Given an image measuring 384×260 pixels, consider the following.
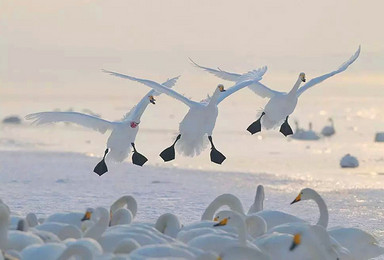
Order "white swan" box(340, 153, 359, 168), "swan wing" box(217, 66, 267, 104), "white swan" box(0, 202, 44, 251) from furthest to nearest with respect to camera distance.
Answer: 1. "white swan" box(340, 153, 359, 168)
2. "swan wing" box(217, 66, 267, 104)
3. "white swan" box(0, 202, 44, 251)

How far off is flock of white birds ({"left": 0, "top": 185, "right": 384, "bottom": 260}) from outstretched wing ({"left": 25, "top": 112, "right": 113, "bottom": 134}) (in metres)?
2.62

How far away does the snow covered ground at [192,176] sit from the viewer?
12.2 meters

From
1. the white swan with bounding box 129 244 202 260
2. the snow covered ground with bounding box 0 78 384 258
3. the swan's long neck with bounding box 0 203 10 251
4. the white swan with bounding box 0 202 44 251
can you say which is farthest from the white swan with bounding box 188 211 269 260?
the snow covered ground with bounding box 0 78 384 258

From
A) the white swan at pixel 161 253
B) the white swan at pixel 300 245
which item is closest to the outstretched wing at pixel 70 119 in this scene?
the white swan at pixel 300 245

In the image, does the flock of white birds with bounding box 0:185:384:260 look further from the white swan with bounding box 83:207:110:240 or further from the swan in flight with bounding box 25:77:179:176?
the swan in flight with bounding box 25:77:179:176

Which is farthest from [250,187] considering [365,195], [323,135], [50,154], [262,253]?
[323,135]

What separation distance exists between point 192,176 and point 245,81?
3.78 m

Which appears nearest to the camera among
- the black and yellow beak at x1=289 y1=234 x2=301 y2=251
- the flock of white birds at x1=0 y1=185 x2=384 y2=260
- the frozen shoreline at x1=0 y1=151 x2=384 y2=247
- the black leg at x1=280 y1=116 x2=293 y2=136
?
the flock of white birds at x1=0 y1=185 x2=384 y2=260

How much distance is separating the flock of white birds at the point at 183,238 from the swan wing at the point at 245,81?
108 inches

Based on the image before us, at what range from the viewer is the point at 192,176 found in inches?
634

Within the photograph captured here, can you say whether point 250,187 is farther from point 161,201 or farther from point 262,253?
point 262,253

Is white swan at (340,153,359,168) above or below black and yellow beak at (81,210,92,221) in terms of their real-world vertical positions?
above

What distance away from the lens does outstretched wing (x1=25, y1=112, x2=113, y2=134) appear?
12086 mm

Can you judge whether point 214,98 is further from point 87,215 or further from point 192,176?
point 87,215
